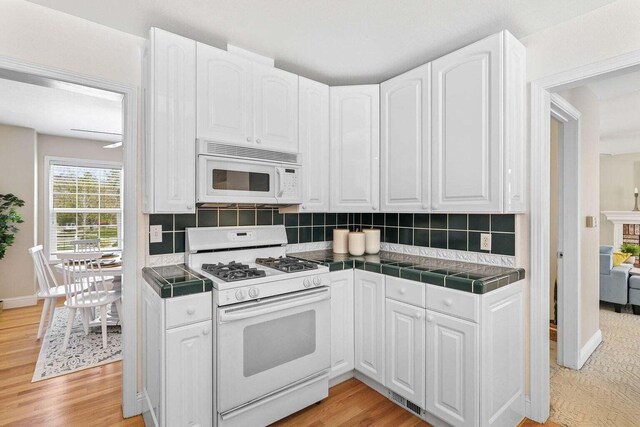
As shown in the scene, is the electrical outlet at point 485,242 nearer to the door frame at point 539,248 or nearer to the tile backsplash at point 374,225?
the tile backsplash at point 374,225

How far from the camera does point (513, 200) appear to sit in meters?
1.96

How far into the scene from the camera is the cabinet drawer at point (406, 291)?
2008mm

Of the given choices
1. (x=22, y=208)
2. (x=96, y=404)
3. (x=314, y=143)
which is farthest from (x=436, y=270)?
(x=22, y=208)

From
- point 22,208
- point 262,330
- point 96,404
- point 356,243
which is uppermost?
point 22,208

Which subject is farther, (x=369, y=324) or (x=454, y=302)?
(x=369, y=324)

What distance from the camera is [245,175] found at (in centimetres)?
224

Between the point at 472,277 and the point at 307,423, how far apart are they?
1.36 meters

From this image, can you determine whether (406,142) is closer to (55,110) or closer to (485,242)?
(485,242)

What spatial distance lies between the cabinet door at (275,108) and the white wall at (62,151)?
4493 mm

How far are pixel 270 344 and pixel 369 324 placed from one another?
0.76m

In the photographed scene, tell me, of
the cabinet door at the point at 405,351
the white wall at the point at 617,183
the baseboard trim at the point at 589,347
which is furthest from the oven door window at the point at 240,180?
the white wall at the point at 617,183

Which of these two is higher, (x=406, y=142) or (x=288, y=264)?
(x=406, y=142)

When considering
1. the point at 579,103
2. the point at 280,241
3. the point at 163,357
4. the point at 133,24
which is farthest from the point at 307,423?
the point at 579,103

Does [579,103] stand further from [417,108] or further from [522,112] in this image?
[417,108]
